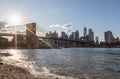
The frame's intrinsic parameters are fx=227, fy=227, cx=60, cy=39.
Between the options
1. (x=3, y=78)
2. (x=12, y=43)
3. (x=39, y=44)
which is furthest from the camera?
(x=39, y=44)

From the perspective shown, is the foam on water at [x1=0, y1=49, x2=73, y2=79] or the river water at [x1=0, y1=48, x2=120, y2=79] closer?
the foam on water at [x1=0, y1=49, x2=73, y2=79]

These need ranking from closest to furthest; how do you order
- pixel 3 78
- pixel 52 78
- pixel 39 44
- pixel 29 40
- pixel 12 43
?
pixel 3 78, pixel 52 78, pixel 29 40, pixel 12 43, pixel 39 44

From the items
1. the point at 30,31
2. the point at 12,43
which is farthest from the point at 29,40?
the point at 12,43

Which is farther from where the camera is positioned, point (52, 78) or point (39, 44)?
point (39, 44)

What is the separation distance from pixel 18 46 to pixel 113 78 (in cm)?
15338

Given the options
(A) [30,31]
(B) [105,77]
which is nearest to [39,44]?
(A) [30,31]

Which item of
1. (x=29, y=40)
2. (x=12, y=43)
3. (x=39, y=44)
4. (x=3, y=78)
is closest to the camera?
(x=3, y=78)

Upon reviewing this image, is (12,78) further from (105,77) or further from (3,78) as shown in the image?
(105,77)

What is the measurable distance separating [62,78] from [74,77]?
1879 mm

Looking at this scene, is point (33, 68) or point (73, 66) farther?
point (73, 66)

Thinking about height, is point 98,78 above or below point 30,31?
below

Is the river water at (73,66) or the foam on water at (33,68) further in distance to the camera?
the river water at (73,66)

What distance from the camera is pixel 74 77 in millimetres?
23797

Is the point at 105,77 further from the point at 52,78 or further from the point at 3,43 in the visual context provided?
the point at 3,43
